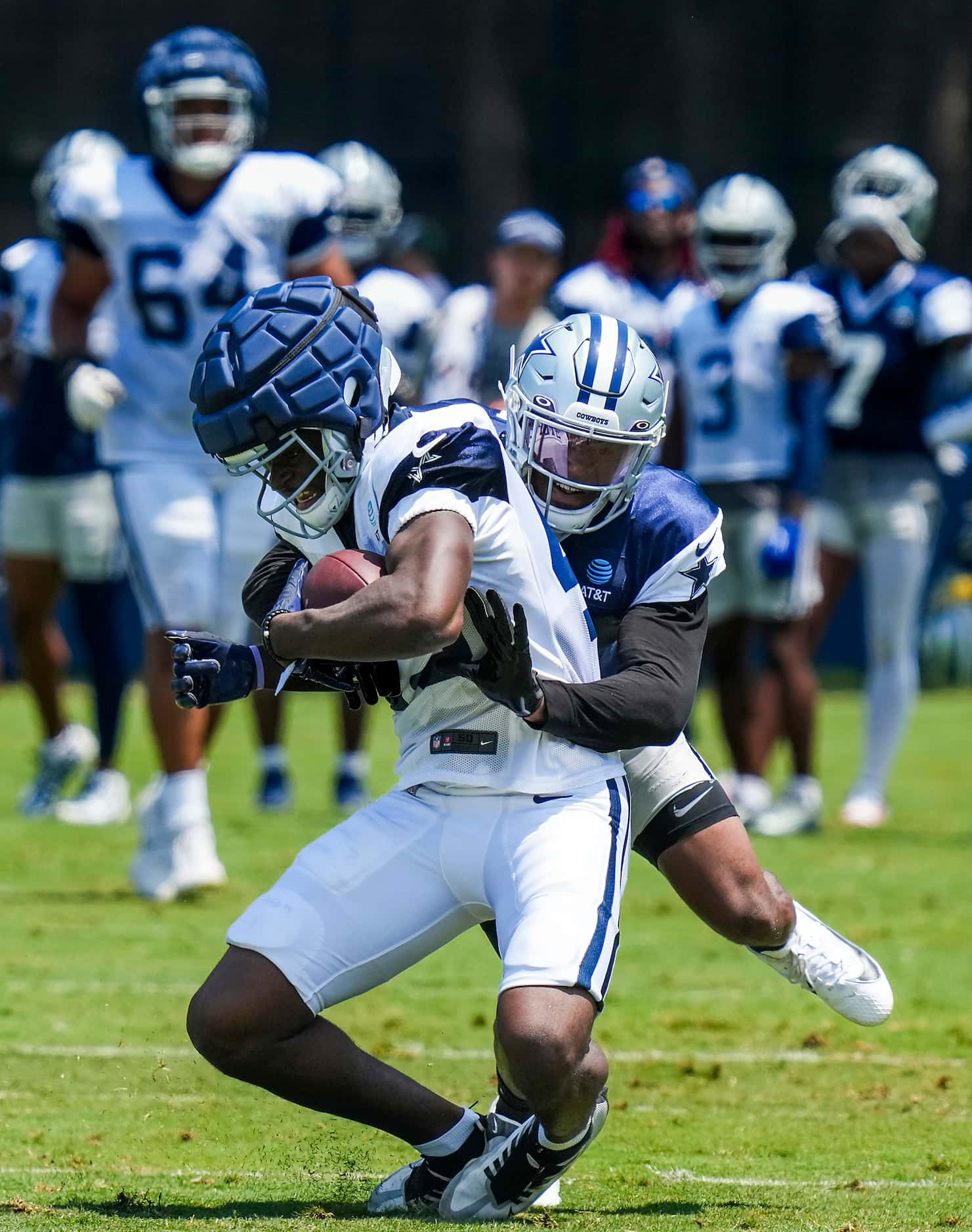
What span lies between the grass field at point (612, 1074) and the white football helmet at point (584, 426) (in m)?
1.26

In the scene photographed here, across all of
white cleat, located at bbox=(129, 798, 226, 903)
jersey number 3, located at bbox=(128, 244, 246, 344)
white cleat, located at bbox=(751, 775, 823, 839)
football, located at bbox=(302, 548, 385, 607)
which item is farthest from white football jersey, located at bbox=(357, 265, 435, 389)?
football, located at bbox=(302, 548, 385, 607)

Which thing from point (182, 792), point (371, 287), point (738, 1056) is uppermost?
point (371, 287)

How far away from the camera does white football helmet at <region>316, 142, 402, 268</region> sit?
8.74 meters

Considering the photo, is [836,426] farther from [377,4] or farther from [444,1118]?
[377,4]

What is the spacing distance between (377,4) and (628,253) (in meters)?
7.57

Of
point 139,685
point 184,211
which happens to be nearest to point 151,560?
A: point 184,211

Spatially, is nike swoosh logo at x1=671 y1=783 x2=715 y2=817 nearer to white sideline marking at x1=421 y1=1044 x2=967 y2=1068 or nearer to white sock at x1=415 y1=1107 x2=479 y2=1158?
white sock at x1=415 y1=1107 x2=479 y2=1158

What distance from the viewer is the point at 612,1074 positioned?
470cm

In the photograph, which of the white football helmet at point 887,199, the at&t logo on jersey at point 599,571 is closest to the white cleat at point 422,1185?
the at&t logo on jersey at point 599,571

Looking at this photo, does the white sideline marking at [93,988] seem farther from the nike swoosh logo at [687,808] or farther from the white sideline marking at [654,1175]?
the nike swoosh logo at [687,808]

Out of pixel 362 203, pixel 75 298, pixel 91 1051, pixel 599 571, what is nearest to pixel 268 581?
pixel 599 571

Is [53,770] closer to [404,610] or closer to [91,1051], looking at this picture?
[91,1051]

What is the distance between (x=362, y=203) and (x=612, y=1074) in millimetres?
4982

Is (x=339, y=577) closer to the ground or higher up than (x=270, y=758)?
higher up
